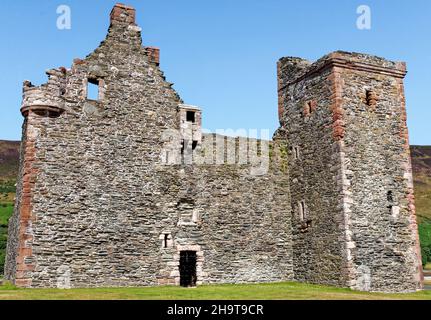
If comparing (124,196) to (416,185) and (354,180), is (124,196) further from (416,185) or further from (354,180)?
(416,185)

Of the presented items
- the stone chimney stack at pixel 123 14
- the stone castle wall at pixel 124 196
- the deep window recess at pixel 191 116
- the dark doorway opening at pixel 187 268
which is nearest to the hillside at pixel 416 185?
the stone castle wall at pixel 124 196

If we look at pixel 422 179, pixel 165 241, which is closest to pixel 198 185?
pixel 165 241

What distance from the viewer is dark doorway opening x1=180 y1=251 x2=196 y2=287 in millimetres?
21297

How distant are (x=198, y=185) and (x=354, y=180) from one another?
6.75 metres

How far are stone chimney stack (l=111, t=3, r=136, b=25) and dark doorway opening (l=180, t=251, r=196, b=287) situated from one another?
10.6 m

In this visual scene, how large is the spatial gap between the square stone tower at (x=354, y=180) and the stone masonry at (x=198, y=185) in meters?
0.06

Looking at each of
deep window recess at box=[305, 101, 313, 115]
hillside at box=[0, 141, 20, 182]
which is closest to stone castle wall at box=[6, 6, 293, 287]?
deep window recess at box=[305, 101, 313, 115]

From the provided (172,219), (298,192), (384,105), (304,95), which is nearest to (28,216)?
(172,219)

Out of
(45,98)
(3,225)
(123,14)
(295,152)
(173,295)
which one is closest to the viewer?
(173,295)

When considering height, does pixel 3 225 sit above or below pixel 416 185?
below

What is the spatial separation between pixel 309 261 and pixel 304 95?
7.67m

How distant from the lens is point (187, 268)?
21.5 metres

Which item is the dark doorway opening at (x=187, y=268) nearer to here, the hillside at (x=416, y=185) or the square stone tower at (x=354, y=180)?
the square stone tower at (x=354, y=180)

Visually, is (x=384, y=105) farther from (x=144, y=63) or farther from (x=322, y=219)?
(x=144, y=63)
